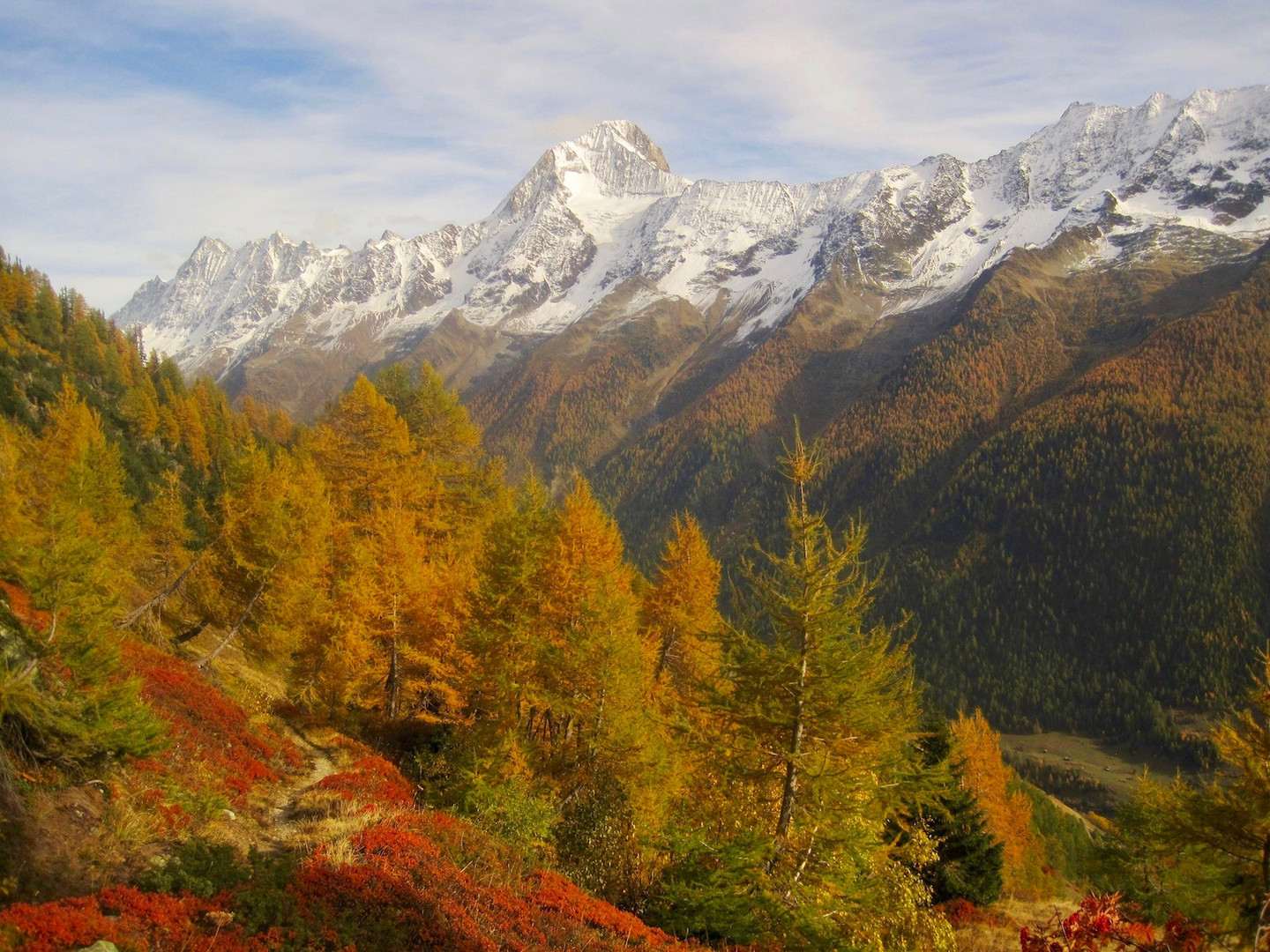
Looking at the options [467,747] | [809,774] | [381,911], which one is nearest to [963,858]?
[809,774]

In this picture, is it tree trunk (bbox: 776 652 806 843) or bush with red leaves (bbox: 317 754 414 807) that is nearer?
tree trunk (bbox: 776 652 806 843)

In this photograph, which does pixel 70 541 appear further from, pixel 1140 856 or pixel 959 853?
pixel 1140 856

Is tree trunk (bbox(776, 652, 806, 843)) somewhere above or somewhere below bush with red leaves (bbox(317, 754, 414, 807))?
above

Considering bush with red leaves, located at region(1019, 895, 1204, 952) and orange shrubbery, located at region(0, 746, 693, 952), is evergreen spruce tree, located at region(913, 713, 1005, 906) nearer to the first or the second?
orange shrubbery, located at region(0, 746, 693, 952)

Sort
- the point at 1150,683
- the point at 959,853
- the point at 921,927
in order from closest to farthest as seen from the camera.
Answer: the point at 921,927 → the point at 959,853 → the point at 1150,683

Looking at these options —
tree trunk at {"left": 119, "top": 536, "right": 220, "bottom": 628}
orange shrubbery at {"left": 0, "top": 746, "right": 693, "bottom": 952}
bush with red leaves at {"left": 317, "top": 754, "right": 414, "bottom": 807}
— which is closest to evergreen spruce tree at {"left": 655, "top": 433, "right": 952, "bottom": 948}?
orange shrubbery at {"left": 0, "top": 746, "right": 693, "bottom": 952}

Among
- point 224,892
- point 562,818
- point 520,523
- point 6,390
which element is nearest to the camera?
point 224,892

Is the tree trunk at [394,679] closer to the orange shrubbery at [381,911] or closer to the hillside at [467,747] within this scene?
the hillside at [467,747]

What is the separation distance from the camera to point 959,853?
27250 mm

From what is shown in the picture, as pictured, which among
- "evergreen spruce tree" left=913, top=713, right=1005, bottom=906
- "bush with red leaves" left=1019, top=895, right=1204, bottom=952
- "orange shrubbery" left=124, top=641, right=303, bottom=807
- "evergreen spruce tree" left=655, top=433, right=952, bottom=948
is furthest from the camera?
"evergreen spruce tree" left=913, top=713, right=1005, bottom=906

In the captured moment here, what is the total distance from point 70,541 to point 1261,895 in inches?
1056

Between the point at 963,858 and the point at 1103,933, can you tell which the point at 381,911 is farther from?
the point at 963,858

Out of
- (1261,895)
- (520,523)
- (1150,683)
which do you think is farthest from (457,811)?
(1150,683)

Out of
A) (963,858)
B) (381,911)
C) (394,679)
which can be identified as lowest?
(963,858)
